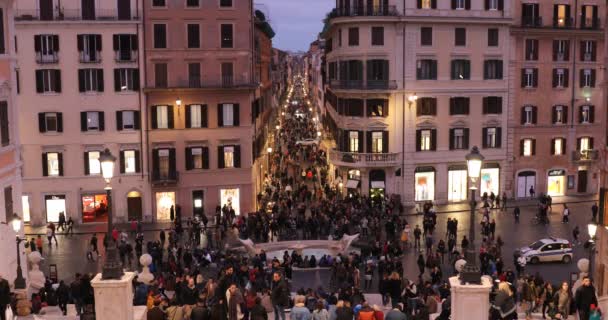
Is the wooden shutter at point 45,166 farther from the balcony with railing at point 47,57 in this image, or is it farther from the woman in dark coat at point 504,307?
the woman in dark coat at point 504,307

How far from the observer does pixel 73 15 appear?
1797 inches

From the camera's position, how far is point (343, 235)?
1563 inches

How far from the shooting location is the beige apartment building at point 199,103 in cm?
4694

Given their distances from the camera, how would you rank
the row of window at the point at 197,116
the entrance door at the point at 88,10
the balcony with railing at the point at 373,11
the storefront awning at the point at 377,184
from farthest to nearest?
the storefront awning at the point at 377,184 < the balcony with railing at the point at 373,11 < the row of window at the point at 197,116 < the entrance door at the point at 88,10

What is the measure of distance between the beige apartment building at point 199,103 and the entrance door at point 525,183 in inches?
808

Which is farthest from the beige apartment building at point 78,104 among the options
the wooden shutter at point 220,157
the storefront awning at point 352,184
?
the storefront awning at point 352,184

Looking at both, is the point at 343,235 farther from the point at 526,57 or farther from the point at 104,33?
the point at 526,57

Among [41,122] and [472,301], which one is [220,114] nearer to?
[41,122]

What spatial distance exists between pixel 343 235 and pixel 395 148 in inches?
548

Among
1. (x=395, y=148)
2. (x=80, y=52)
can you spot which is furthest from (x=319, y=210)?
(x=80, y=52)

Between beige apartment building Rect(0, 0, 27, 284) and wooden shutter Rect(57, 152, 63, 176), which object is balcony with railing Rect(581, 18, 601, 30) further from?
beige apartment building Rect(0, 0, 27, 284)

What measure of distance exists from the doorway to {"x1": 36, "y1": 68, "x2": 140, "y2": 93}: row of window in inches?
265

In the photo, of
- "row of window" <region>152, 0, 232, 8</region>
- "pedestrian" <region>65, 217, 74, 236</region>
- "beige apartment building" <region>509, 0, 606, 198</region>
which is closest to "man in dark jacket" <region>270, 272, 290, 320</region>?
"pedestrian" <region>65, 217, 74, 236</region>

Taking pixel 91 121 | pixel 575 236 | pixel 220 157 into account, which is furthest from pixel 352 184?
pixel 91 121
